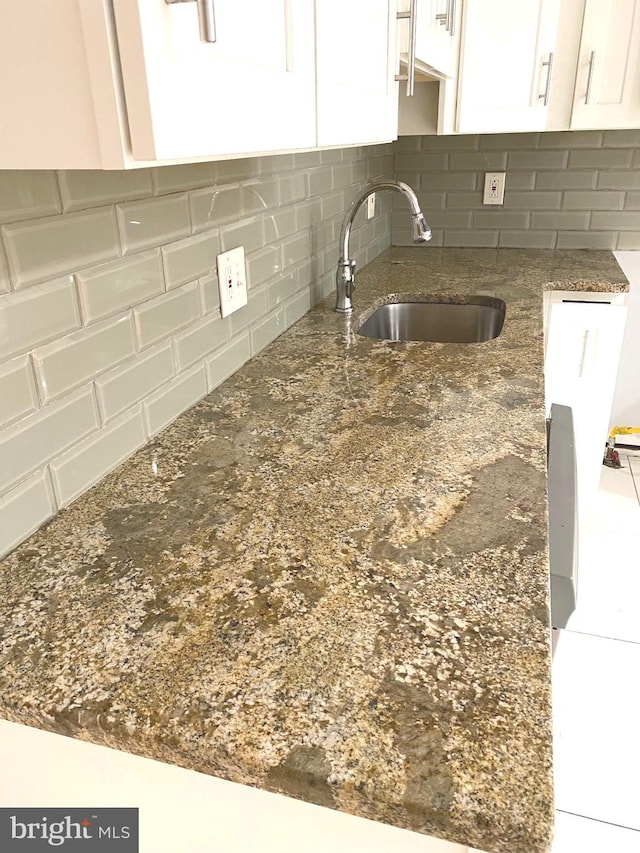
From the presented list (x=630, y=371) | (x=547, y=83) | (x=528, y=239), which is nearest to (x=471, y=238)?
(x=528, y=239)

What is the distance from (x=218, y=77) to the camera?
56 cm

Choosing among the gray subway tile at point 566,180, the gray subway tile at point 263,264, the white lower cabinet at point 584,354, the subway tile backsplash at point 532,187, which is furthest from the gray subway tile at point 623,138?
the gray subway tile at point 263,264

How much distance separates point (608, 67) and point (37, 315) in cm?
192

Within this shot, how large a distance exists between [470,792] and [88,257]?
0.73m

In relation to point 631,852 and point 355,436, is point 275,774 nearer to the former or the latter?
point 355,436

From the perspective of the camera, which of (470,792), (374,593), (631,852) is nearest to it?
(470,792)

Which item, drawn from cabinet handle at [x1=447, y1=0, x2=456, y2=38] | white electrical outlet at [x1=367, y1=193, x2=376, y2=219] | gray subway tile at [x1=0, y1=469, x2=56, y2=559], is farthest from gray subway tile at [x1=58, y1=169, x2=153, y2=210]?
white electrical outlet at [x1=367, y1=193, x2=376, y2=219]

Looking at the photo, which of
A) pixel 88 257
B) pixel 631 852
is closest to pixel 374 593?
pixel 88 257

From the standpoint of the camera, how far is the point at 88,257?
2.78 ft

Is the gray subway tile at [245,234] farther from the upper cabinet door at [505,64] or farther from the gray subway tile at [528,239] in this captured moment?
the gray subway tile at [528,239]

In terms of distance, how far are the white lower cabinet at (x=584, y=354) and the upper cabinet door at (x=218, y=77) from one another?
1502mm

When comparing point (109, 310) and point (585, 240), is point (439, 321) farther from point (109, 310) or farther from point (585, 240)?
point (109, 310)

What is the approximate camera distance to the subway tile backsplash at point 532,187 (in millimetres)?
2426

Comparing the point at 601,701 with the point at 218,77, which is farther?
the point at 601,701
